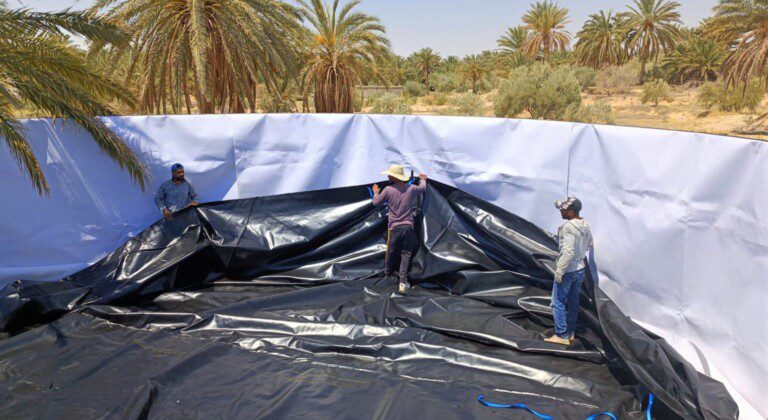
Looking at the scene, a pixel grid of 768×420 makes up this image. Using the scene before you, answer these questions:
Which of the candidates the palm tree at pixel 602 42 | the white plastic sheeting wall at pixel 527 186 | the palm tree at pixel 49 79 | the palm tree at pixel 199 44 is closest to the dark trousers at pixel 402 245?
the white plastic sheeting wall at pixel 527 186

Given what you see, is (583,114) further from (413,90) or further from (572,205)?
(413,90)

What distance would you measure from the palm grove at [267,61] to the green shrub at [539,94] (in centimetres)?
4

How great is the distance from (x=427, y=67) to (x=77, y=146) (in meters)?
41.8

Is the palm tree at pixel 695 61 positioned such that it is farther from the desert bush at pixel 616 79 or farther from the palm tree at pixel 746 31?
the palm tree at pixel 746 31

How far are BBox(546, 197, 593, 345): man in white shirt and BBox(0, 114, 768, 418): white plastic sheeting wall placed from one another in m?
0.65

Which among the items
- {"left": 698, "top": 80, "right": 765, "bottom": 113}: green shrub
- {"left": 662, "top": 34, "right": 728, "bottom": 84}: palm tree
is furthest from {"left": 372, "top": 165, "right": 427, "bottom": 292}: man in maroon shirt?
{"left": 662, "top": 34, "right": 728, "bottom": 84}: palm tree

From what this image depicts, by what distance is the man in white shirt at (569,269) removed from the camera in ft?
14.0

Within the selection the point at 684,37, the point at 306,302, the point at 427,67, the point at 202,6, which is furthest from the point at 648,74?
the point at 306,302

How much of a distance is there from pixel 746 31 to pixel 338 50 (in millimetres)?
13014

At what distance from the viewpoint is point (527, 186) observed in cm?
550

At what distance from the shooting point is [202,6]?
28.8 feet

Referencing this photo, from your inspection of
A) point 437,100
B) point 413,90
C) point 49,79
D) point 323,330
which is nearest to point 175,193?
point 49,79

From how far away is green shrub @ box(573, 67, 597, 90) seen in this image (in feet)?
108

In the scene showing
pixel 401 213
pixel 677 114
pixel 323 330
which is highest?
pixel 677 114
